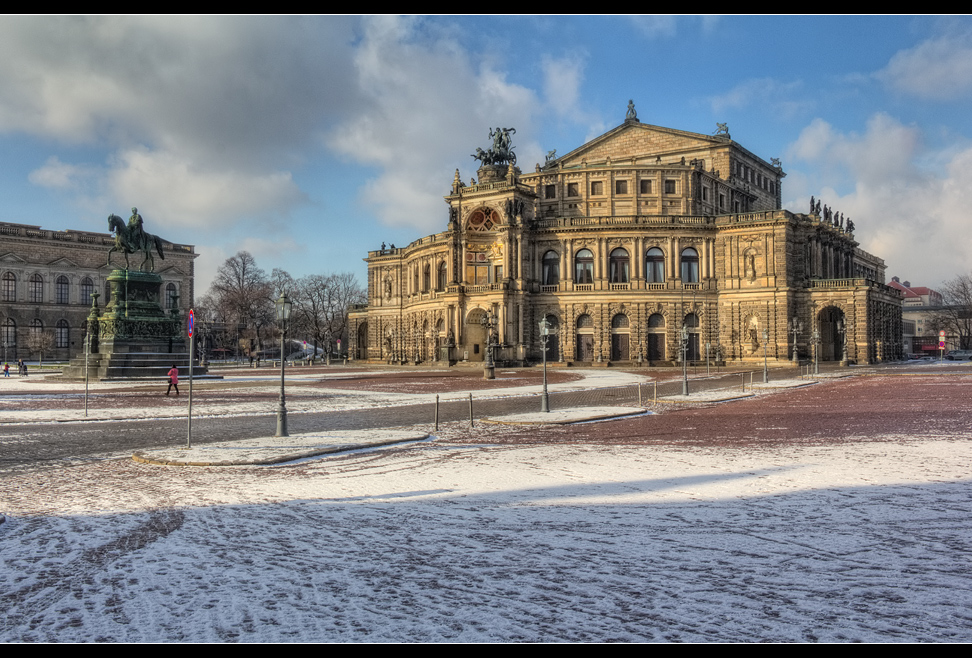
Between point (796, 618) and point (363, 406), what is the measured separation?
75.2 feet

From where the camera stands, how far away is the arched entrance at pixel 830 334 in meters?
79.3

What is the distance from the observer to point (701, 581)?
6.83 m

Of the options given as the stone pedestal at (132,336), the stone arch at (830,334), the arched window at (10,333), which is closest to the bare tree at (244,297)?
the arched window at (10,333)

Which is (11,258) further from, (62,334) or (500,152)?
(500,152)

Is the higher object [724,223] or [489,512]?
[724,223]

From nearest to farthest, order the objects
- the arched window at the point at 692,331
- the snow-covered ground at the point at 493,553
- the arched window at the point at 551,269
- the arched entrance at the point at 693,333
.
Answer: the snow-covered ground at the point at 493,553 → the arched entrance at the point at 693,333 → the arched window at the point at 692,331 → the arched window at the point at 551,269

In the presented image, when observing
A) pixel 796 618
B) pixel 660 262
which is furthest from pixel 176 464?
pixel 660 262

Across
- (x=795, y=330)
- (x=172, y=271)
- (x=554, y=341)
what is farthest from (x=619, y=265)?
(x=172, y=271)

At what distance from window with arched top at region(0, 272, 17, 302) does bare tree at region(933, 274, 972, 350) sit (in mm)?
131521

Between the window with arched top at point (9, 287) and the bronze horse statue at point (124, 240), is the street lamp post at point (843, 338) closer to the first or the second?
the bronze horse statue at point (124, 240)

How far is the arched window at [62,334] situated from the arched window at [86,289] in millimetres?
3683

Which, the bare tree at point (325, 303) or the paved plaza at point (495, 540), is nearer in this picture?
the paved plaza at point (495, 540)

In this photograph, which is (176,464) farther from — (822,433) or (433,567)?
(822,433)
